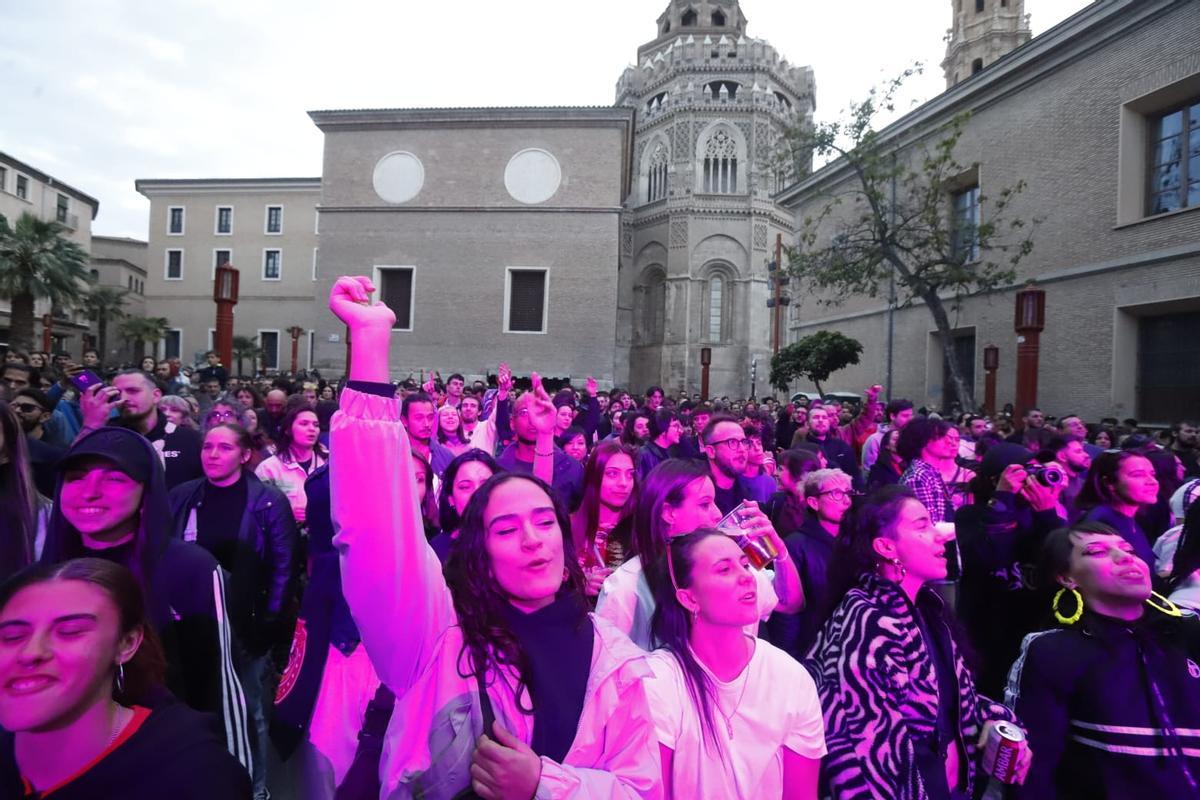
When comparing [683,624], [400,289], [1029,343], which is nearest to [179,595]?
[683,624]

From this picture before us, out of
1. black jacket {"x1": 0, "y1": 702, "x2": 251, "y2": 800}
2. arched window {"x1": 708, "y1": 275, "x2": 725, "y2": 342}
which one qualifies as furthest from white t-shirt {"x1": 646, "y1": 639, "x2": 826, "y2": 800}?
arched window {"x1": 708, "y1": 275, "x2": 725, "y2": 342}

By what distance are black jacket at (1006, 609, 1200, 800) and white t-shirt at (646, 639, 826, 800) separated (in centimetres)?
99

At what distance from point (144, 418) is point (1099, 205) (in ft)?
67.7

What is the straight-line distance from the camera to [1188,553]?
131 inches

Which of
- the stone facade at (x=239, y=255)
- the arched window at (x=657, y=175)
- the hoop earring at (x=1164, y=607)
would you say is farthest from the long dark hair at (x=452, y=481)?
the arched window at (x=657, y=175)

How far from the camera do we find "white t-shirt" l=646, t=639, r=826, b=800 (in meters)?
2.10

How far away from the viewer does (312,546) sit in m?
3.37

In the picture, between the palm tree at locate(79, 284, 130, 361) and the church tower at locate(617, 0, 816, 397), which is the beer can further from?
the palm tree at locate(79, 284, 130, 361)

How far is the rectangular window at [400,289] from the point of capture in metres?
32.0

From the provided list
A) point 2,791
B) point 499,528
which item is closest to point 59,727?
point 2,791

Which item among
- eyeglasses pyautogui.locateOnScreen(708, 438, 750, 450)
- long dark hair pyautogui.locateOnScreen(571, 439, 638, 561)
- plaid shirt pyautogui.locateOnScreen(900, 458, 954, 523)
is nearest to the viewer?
long dark hair pyautogui.locateOnScreen(571, 439, 638, 561)

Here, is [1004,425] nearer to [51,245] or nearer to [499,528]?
[499,528]

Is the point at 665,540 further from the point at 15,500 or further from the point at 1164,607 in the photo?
the point at 15,500

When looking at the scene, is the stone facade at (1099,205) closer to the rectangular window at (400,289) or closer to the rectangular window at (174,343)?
the rectangular window at (400,289)
